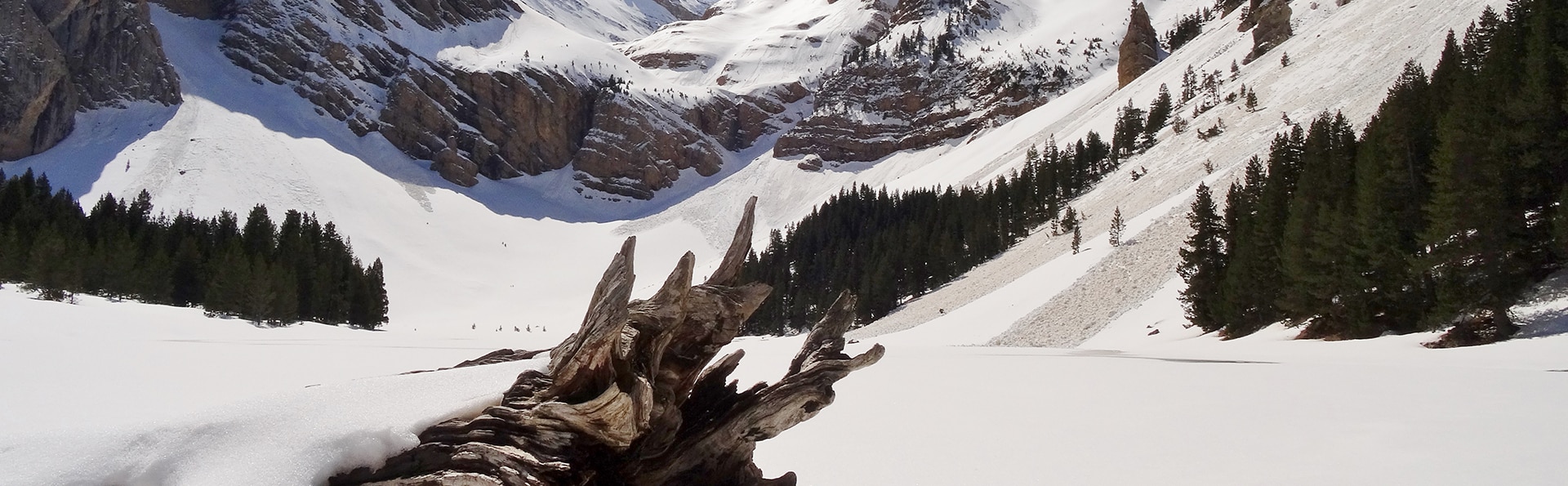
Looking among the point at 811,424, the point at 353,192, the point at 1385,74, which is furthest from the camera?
the point at 353,192

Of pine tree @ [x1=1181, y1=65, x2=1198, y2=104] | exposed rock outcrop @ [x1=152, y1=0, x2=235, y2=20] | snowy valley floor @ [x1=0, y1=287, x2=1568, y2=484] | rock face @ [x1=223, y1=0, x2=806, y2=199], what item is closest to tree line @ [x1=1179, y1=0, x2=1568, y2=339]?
snowy valley floor @ [x1=0, y1=287, x2=1568, y2=484]

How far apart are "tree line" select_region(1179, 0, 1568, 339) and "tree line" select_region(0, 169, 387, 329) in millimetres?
36169

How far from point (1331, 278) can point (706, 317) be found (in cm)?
1949

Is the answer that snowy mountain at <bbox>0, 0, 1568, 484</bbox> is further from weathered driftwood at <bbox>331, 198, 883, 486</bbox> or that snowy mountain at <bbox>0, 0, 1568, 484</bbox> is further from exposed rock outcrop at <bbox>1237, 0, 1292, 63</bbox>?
exposed rock outcrop at <bbox>1237, 0, 1292, 63</bbox>

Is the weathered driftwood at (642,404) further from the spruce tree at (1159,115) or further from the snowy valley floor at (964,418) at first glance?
the spruce tree at (1159,115)

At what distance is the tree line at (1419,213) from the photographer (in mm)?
15062

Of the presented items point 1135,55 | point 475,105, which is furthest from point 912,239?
point 475,105

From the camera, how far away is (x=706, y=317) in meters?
5.25

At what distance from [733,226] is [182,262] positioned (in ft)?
229

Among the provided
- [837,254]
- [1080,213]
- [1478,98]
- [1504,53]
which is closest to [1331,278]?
[1478,98]

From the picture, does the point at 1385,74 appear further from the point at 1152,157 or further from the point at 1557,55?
the point at 1557,55

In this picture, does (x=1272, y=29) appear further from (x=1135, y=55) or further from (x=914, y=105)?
(x=914, y=105)

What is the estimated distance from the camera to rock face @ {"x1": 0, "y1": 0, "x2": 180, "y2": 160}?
78.4 metres

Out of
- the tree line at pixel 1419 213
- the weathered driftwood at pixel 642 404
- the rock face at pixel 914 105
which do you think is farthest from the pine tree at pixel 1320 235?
the rock face at pixel 914 105
